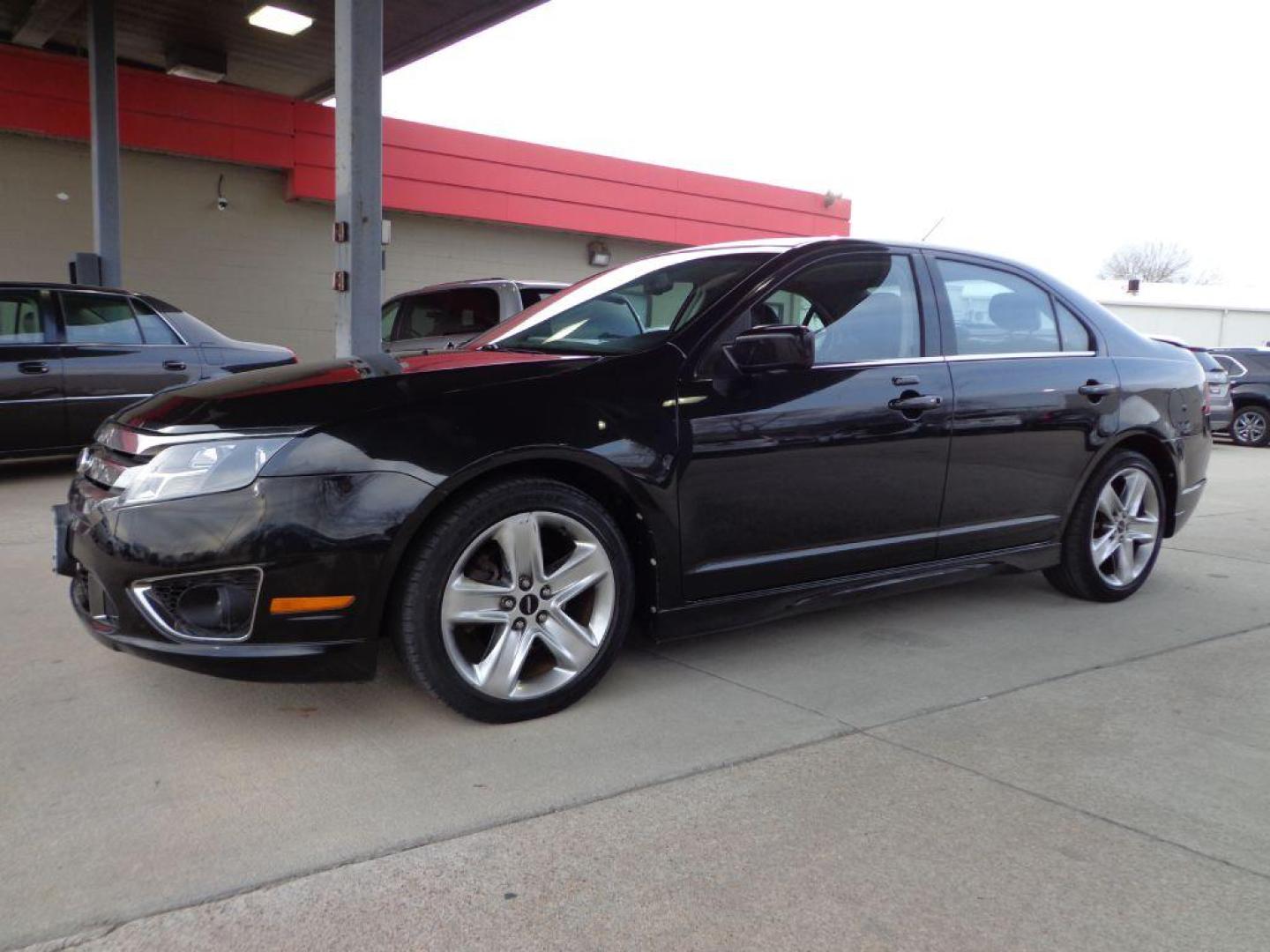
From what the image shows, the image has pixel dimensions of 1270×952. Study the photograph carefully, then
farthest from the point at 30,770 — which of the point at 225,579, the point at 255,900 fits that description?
the point at 255,900

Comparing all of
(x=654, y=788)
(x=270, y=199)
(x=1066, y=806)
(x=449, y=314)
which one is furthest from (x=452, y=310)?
(x=1066, y=806)

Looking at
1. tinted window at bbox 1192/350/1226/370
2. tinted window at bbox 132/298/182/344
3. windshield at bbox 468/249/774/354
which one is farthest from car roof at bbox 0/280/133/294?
tinted window at bbox 1192/350/1226/370

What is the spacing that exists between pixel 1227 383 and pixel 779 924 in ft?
53.6

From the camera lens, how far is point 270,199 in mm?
13578

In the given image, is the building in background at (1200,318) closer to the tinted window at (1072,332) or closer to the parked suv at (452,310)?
the parked suv at (452,310)

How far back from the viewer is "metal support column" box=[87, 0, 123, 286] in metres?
10.5

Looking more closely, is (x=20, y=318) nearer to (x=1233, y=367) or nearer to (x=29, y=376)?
(x=29, y=376)

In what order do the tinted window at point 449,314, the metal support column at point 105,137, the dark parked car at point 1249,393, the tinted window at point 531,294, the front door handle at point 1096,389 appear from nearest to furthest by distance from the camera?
the front door handle at point 1096,389 < the tinted window at point 531,294 < the tinted window at point 449,314 < the metal support column at point 105,137 < the dark parked car at point 1249,393

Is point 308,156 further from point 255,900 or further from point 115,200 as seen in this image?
point 255,900

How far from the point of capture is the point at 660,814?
2592 millimetres

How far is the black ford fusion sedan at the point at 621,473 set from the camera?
2.77 metres

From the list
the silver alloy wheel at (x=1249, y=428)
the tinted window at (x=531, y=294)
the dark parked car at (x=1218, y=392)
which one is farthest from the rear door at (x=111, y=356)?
the silver alloy wheel at (x=1249, y=428)

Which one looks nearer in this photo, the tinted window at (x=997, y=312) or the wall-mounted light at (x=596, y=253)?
the tinted window at (x=997, y=312)

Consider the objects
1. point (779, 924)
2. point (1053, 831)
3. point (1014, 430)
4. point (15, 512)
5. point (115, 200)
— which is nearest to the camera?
point (779, 924)
